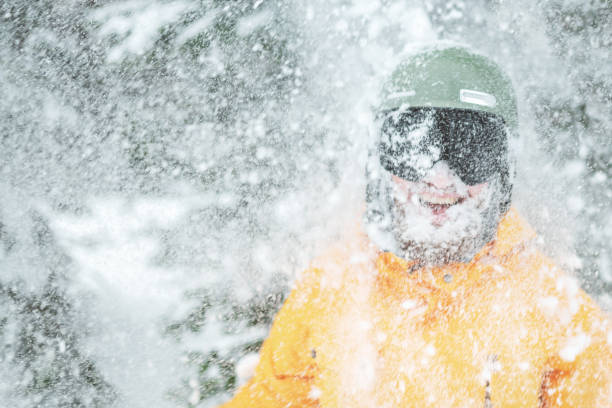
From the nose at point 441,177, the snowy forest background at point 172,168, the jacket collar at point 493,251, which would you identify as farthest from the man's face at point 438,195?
the snowy forest background at point 172,168

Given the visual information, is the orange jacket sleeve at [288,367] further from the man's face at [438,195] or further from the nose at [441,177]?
the nose at [441,177]

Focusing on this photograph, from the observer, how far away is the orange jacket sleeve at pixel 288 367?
192cm

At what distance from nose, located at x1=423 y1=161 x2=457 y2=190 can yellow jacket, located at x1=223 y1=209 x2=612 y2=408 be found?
0.28 meters

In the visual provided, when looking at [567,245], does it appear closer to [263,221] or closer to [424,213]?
[424,213]

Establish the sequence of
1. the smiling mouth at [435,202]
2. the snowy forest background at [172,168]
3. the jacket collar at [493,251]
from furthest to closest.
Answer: the snowy forest background at [172,168] < the smiling mouth at [435,202] < the jacket collar at [493,251]

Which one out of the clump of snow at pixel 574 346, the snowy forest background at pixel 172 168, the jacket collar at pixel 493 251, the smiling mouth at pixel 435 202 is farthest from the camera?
the snowy forest background at pixel 172 168

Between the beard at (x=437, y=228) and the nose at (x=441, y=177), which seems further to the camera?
the nose at (x=441, y=177)

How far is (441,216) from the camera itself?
187 cm

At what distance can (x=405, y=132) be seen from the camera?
203 centimetres

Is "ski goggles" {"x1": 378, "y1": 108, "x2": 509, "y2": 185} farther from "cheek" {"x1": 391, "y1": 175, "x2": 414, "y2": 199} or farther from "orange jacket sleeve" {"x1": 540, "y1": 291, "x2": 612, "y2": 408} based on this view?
"orange jacket sleeve" {"x1": 540, "y1": 291, "x2": 612, "y2": 408}

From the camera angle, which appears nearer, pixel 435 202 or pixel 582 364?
pixel 582 364

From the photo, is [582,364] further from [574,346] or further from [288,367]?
[288,367]

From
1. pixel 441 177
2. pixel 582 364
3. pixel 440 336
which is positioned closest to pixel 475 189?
pixel 441 177

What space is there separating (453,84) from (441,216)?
2.00 feet
